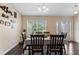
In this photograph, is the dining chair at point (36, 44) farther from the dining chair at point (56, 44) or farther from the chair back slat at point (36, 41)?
the dining chair at point (56, 44)

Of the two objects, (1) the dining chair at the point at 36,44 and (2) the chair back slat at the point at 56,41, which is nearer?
(1) the dining chair at the point at 36,44

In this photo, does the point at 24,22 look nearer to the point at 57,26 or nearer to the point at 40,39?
the point at 57,26

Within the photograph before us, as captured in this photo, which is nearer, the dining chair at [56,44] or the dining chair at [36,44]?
the dining chair at [36,44]

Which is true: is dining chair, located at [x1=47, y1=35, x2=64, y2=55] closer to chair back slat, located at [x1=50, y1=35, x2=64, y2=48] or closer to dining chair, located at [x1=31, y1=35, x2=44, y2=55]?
chair back slat, located at [x1=50, y1=35, x2=64, y2=48]

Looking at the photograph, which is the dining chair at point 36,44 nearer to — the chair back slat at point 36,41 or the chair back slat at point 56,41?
the chair back slat at point 36,41

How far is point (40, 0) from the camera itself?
3.82 feet

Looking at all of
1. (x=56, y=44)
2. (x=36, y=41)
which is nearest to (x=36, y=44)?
(x=36, y=41)

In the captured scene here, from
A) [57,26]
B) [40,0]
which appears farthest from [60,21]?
[40,0]

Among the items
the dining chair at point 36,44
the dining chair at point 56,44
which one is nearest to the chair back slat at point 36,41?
the dining chair at point 36,44

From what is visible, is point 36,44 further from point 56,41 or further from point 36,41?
point 56,41

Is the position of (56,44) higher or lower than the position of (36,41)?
lower

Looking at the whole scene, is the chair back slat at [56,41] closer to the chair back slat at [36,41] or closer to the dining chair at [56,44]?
the dining chair at [56,44]

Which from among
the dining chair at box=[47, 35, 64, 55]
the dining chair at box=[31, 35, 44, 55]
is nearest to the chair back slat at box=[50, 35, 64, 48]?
the dining chair at box=[47, 35, 64, 55]
